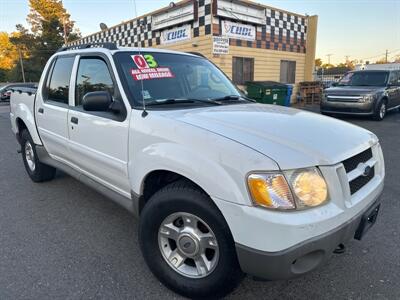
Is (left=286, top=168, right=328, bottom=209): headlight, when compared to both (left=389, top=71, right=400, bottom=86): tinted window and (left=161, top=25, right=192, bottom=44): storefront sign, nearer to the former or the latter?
(left=389, top=71, right=400, bottom=86): tinted window

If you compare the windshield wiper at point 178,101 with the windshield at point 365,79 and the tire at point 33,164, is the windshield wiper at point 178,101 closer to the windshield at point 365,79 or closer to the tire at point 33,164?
the tire at point 33,164

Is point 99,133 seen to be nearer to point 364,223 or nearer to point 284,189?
point 284,189

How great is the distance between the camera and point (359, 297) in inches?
84.3

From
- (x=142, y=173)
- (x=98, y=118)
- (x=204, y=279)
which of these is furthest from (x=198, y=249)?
(x=98, y=118)

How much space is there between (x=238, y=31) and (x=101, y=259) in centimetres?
1140

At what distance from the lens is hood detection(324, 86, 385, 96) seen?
959 cm

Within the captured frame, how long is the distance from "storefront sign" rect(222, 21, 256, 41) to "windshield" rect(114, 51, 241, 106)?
359 inches

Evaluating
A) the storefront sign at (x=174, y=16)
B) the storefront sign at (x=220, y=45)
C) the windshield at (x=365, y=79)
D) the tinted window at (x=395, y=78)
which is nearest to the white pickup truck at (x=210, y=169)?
the storefront sign at (x=220, y=45)

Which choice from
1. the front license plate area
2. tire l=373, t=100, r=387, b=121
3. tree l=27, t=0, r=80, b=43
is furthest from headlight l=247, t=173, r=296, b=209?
tree l=27, t=0, r=80, b=43

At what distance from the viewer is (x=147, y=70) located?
2.74 metres

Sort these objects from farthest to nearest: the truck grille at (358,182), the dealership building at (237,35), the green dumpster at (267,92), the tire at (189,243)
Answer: the dealership building at (237,35) < the green dumpster at (267,92) < the truck grille at (358,182) < the tire at (189,243)

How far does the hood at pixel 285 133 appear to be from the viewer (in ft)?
5.74

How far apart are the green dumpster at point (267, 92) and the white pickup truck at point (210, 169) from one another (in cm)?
831

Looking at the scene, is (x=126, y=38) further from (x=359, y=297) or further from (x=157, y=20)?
(x=359, y=297)
